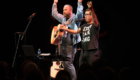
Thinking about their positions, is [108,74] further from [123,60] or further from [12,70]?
[12,70]

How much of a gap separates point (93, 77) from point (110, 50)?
2.80m

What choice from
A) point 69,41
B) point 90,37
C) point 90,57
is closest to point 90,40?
point 90,37

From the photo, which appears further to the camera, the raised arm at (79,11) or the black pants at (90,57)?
the raised arm at (79,11)

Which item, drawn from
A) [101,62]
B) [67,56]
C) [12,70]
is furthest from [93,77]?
[12,70]

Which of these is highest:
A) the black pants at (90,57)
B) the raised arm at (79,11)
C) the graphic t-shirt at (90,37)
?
the raised arm at (79,11)

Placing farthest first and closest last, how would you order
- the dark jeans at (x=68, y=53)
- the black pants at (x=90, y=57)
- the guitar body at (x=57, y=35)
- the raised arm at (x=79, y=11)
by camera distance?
1. the raised arm at (x=79, y=11)
2. the guitar body at (x=57, y=35)
3. the dark jeans at (x=68, y=53)
4. the black pants at (x=90, y=57)

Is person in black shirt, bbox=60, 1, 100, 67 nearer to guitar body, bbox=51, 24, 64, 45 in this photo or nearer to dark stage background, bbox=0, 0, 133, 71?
guitar body, bbox=51, 24, 64, 45

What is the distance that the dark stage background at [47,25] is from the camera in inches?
194

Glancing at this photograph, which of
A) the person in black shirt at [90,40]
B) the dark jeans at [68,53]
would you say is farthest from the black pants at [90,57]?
the dark jeans at [68,53]

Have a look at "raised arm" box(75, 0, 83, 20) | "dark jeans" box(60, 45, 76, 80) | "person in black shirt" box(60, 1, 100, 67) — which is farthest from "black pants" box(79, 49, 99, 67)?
"raised arm" box(75, 0, 83, 20)

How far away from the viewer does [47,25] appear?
6.50 m

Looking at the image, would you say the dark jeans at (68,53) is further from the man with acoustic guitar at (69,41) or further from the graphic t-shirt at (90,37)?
the graphic t-shirt at (90,37)

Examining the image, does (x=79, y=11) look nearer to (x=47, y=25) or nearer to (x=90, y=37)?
(x=90, y=37)

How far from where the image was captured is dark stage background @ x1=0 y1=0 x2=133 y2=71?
494 cm
